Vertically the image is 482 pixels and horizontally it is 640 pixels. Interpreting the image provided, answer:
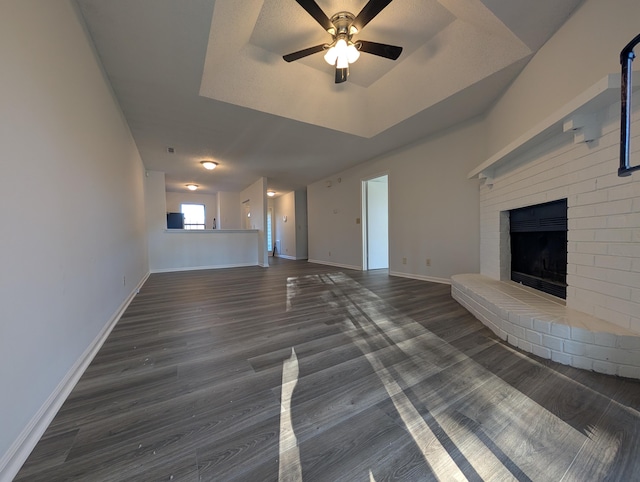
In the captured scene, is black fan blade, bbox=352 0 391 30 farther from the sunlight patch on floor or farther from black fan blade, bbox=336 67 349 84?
the sunlight patch on floor

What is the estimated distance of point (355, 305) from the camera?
2.87m

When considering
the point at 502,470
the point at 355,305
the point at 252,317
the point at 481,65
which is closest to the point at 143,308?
the point at 252,317

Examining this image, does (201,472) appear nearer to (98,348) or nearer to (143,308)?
(98,348)

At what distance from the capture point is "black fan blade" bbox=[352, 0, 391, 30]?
189cm

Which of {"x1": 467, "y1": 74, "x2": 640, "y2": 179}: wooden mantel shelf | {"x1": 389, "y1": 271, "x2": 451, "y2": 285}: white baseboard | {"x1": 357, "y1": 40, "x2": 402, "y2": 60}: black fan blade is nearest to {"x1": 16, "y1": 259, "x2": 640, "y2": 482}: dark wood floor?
{"x1": 467, "y1": 74, "x2": 640, "y2": 179}: wooden mantel shelf

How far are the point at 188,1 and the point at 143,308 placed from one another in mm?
2987

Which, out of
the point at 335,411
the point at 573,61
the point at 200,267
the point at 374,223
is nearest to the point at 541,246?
the point at 573,61

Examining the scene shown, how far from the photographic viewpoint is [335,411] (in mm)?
1158

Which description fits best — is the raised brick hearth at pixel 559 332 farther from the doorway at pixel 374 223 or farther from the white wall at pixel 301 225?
the white wall at pixel 301 225

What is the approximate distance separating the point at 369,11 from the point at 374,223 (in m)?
3.97

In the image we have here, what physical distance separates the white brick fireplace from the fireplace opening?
19 centimetres

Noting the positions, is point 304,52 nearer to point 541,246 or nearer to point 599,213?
point 599,213

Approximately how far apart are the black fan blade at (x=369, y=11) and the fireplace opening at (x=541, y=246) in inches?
85.6

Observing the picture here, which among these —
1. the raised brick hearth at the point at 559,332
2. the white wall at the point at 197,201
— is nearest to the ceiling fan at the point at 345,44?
the raised brick hearth at the point at 559,332
